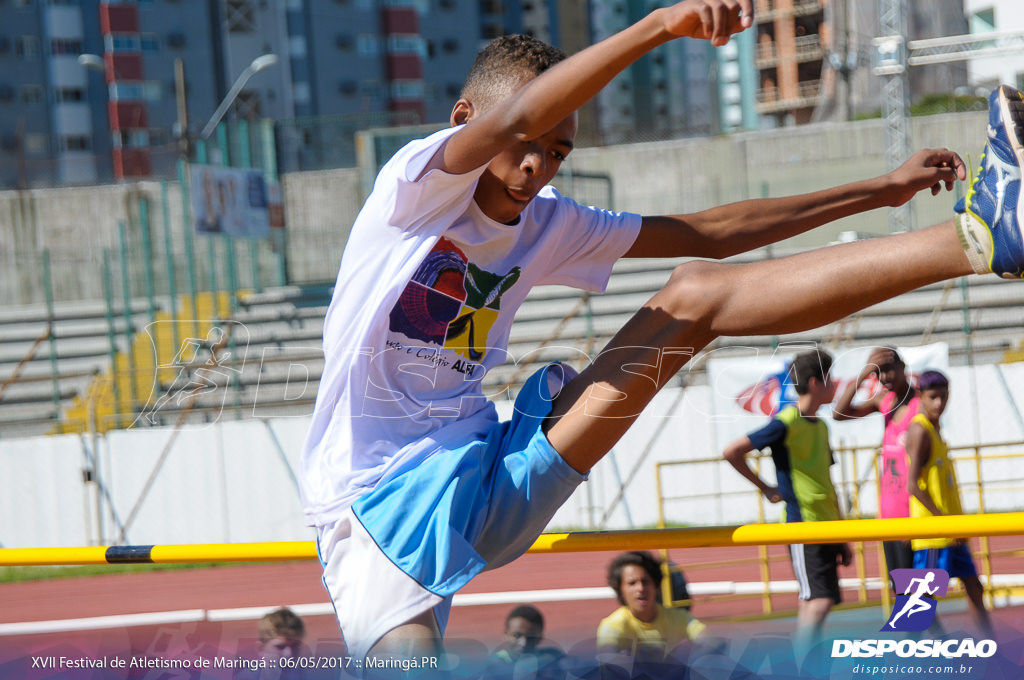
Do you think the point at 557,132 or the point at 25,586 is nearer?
the point at 557,132

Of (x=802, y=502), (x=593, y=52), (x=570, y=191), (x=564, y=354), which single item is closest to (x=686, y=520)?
(x=564, y=354)

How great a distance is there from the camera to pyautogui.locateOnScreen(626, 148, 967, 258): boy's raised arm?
261cm

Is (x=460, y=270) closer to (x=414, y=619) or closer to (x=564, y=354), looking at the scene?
(x=414, y=619)

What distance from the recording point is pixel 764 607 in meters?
6.06

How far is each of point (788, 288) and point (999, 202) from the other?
16.5 inches

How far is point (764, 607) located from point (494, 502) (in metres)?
4.13

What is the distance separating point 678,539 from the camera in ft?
8.68

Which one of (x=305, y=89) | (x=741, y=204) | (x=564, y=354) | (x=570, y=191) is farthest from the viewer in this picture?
(x=305, y=89)

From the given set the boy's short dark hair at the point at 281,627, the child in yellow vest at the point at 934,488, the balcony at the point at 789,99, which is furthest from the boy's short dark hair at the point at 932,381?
the balcony at the point at 789,99

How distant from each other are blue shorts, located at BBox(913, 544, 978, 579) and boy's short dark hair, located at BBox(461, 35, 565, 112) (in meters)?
3.31

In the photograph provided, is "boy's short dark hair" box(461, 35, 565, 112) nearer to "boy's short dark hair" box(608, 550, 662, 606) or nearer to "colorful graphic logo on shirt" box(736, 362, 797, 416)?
"boy's short dark hair" box(608, 550, 662, 606)

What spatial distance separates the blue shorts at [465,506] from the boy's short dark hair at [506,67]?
700 millimetres

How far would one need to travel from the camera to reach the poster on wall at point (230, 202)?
14.6m

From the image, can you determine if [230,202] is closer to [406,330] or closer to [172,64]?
[406,330]
